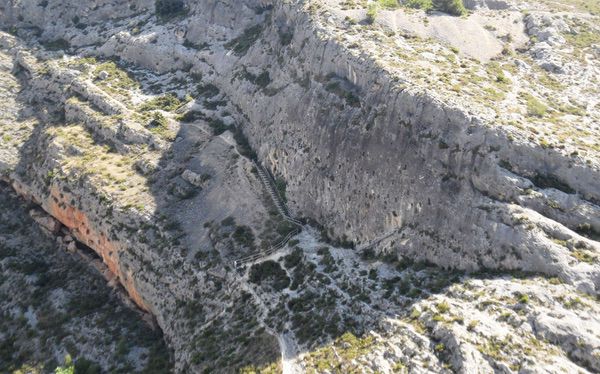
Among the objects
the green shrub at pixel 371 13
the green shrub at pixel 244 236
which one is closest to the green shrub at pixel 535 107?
the green shrub at pixel 371 13

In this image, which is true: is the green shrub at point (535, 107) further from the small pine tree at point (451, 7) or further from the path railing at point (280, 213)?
the path railing at point (280, 213)

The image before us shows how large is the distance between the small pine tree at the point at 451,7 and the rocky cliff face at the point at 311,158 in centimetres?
300

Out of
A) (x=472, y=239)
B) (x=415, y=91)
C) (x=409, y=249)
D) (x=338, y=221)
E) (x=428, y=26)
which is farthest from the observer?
(x=428, y=26)

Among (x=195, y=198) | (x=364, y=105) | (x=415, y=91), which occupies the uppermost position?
(x=415, y=91)

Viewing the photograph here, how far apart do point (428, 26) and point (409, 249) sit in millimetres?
38685

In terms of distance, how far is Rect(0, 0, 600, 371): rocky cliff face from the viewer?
164 ft

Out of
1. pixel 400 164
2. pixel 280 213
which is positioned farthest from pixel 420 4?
pixel 280 213

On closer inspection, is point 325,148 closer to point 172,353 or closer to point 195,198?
point 195,198

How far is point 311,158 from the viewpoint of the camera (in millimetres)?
68562

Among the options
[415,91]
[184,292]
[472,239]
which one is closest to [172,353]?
[184,292]

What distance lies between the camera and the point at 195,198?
242ft

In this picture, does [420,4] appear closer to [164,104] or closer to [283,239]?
[164,104]

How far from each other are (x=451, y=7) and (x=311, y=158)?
36917 mm

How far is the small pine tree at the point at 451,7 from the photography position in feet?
278
